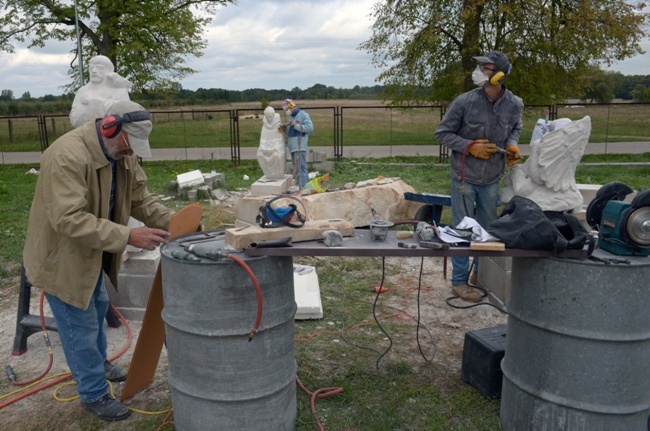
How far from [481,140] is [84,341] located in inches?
143

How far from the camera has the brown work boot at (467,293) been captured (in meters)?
5.62

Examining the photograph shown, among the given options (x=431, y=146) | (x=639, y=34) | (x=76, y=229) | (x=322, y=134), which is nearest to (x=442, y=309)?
(x=76, y=229)

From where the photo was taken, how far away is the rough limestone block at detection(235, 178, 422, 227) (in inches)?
333

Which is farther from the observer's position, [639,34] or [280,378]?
[639,34]

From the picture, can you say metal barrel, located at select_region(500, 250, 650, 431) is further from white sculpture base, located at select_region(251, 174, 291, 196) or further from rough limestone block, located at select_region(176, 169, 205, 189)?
rough limestone block, located at select_region(176, 169, 205, 189)

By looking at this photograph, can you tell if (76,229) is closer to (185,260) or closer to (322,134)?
(185,260)

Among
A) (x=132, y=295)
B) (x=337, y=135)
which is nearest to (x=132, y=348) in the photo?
(x=132, y=295)

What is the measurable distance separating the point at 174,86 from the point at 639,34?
14.7m

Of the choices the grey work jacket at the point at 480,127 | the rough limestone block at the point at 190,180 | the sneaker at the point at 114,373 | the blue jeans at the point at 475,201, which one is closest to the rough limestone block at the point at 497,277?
the blue jeans at the point at 475,201

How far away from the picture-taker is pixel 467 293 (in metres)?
5.64

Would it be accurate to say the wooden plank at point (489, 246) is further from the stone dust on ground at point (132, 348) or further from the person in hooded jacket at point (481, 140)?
the person in hooded jacket at point (481, 140)

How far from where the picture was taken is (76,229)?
119 inches

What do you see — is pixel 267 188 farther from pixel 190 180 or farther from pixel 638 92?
pixel 638 92

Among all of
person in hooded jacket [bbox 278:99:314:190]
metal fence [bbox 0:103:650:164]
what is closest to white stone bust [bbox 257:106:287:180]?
person in hooded jacket [bbox 278:99:314:190]
